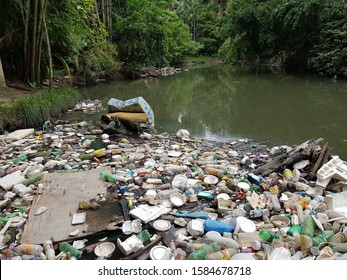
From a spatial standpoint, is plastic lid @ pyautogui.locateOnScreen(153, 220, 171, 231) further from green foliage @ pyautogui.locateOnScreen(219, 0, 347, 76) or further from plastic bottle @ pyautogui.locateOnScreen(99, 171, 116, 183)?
green foliage @ pyautogui.locateOnScreen(219, 0, 347, 76)

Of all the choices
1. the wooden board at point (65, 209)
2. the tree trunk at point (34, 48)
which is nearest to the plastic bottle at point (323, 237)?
the wooden board at point (65, 209)

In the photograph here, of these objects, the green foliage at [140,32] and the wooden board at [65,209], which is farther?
the green foliage at [140,32]

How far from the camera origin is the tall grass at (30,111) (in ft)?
18.4

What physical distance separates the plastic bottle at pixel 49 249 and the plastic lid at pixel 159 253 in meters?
0.73

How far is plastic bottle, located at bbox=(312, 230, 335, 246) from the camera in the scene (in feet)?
7.42

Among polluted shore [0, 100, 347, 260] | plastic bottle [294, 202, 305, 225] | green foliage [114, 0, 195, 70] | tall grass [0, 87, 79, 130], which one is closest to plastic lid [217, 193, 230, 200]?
polluted shore [0, 100, 347, 260]

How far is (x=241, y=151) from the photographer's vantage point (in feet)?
16.2

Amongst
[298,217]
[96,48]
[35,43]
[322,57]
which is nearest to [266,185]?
[298,217]

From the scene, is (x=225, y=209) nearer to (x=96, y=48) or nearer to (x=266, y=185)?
(x=266, y=185)

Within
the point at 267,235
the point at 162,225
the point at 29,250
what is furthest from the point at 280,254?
the point at 29,250

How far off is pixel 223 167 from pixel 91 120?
4004 millimetres

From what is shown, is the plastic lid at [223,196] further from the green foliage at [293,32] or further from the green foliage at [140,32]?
the green foliage at [140,32]

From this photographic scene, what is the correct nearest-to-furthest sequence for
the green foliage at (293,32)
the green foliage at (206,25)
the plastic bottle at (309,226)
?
the plastic bottle at (309,226)
the green foliage at (293,32)
the green foliage at (206,25)

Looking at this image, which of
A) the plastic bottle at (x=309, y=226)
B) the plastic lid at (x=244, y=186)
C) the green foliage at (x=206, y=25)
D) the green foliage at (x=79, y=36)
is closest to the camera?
the plastic bottle at (x=309, y=226)
